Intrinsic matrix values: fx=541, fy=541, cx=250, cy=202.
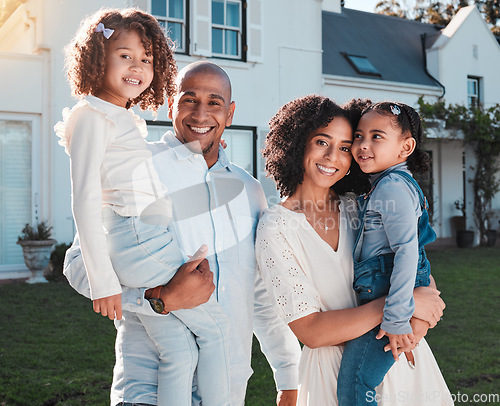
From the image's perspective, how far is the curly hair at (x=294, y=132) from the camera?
225cm

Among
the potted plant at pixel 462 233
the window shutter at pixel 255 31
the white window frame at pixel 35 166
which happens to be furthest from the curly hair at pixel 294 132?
the potted plant at pixel 462 233

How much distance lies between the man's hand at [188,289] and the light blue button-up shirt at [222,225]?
13 cm

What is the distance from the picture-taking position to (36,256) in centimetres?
906

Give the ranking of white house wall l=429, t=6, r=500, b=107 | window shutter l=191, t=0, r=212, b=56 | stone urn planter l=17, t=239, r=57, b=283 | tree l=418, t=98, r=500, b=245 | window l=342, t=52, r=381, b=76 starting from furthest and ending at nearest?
white house wall l=429, t=6, r=500, b=107, window l=342, t=52, r=381, b=76, tree l=418, t=98, r=500, b=245, window shutter l=191, t=0, r=212, b=56, stone urn planter l=17, t=239, r=57, b=283

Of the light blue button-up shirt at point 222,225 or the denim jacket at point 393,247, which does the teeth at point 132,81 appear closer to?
the light blue button-up shirt at point 222,225

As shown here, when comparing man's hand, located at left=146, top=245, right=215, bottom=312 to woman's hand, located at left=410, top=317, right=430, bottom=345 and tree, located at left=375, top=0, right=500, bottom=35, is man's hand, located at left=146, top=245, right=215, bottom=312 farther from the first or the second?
tree, located at left=375, top=0, right=500, bottom=35

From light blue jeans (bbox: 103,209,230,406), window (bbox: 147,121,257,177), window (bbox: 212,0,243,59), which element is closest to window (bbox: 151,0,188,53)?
window (bbox: 212,0,243,59)

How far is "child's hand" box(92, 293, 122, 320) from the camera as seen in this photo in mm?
1851

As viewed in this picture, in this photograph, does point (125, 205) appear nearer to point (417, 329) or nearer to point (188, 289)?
point (188, 289)

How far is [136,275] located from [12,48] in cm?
1256

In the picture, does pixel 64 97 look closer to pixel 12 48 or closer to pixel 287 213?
pixel 12 48

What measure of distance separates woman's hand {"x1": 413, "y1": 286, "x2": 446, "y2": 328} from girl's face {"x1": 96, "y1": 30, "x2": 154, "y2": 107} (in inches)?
54.4

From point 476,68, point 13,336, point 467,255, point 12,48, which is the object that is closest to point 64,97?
point 12,48

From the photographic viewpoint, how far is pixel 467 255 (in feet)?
42.5
